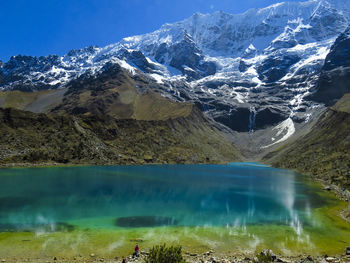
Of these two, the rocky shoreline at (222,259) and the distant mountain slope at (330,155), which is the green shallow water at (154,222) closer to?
the rocky shoreline at (222,259)

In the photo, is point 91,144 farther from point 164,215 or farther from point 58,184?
point 164,215

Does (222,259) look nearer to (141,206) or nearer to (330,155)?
(141,206)

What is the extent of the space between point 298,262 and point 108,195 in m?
48.1

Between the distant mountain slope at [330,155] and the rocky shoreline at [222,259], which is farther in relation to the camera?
the distant mountain slope at [330,155]

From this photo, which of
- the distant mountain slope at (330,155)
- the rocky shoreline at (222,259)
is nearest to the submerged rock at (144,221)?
the rocky shoreline at (222,259)

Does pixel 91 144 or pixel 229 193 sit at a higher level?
pixel 91 144

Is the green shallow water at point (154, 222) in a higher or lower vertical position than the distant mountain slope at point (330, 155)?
lower

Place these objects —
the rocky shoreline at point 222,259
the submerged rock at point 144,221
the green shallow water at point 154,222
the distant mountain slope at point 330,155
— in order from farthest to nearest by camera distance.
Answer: the distant mountain slope at point 330,155 < the submerged rock at point 144,221 < the green shallow water at point 154,222 < the rocky shoreline at point 222,259

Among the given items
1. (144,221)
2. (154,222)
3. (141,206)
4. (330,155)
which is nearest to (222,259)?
(154,222)

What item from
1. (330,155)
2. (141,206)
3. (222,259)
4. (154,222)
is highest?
(330,155)

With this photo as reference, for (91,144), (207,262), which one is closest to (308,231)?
(207,262)

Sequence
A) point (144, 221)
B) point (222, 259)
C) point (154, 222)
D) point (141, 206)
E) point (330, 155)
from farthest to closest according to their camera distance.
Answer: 1. point (330, 155)
2. point (141, 206)
3. point (144, 221)
4. point (154, 222)
5. point (222, 259)

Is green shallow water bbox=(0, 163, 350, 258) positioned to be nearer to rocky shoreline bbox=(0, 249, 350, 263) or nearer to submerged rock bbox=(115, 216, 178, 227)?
submerged rock bbox=(115, 216, 178, 227)

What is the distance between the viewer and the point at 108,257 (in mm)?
30188
